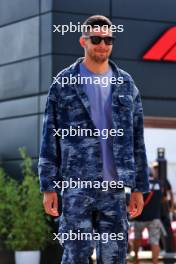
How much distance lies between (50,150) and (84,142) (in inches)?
8.7

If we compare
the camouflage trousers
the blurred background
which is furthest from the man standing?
the blurred background

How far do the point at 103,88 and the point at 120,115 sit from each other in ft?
0.62

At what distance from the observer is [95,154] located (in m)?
4.64

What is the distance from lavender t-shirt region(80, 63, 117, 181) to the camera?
4668mm

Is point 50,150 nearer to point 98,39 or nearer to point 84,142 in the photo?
point 84,142

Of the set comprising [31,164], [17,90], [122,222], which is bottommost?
[122,222]

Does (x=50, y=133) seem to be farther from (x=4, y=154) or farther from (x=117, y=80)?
(x=4, y=154)

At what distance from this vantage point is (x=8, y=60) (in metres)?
14.5

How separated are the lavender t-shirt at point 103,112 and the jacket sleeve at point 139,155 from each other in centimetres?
20

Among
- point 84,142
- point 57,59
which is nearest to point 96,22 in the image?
point 84,142

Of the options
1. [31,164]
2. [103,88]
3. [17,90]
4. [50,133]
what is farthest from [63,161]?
[17,90]

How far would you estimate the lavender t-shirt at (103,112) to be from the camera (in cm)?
467

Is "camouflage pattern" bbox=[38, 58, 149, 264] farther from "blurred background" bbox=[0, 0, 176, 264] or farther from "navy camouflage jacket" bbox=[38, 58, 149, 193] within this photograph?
"blurred background" bbox=[0, 0, 176, 264]

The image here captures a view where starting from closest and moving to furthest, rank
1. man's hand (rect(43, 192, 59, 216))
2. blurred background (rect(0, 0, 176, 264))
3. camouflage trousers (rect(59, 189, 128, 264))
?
camouflage trousers (rect(59, 189, 128, 264)), man's hand (rect(43, 192, 59, 216)), blurred background (rect(0, 0, 176, 264))
